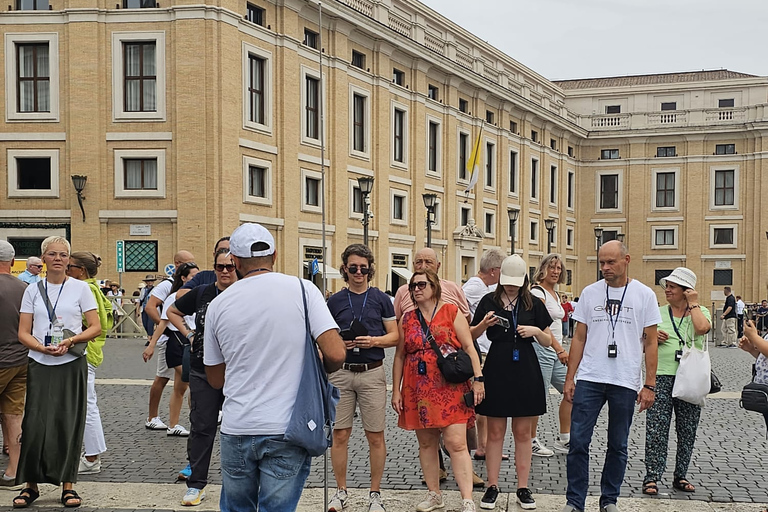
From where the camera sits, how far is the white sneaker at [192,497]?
6.42 meters

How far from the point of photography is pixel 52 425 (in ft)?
21.5

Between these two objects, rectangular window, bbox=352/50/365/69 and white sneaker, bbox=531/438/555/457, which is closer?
white sneaker, bbox=531/438/555/457

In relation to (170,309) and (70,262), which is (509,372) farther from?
(70,262)

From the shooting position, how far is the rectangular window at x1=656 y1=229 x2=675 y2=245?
192 feet

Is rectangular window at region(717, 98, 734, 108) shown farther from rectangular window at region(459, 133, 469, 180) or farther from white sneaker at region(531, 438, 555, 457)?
white sneaker at region(531, 438, 555, 457)

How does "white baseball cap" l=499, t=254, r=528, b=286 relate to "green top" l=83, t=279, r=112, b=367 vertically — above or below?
above

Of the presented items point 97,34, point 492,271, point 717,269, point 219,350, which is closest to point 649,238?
point 717,269

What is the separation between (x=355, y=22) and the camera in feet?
111

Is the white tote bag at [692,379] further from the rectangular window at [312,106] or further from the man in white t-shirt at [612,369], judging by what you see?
the rectangular window at [312,106]

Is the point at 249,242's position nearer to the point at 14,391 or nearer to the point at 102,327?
the point at 102,327

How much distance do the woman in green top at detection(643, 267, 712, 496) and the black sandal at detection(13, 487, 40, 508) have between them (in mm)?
5142

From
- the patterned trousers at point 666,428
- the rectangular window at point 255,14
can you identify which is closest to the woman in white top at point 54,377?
the patterned trousers at point 666,428

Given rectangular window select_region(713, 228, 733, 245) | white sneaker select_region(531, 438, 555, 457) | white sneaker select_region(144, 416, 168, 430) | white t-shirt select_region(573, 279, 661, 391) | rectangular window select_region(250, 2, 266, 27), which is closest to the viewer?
white t-shirt select_region(573, 279, 661, 391)

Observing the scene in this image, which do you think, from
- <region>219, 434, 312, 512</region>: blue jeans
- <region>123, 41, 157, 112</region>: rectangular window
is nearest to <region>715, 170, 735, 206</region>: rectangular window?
<region>123, 41, 157, 112</region>: rectangular window
